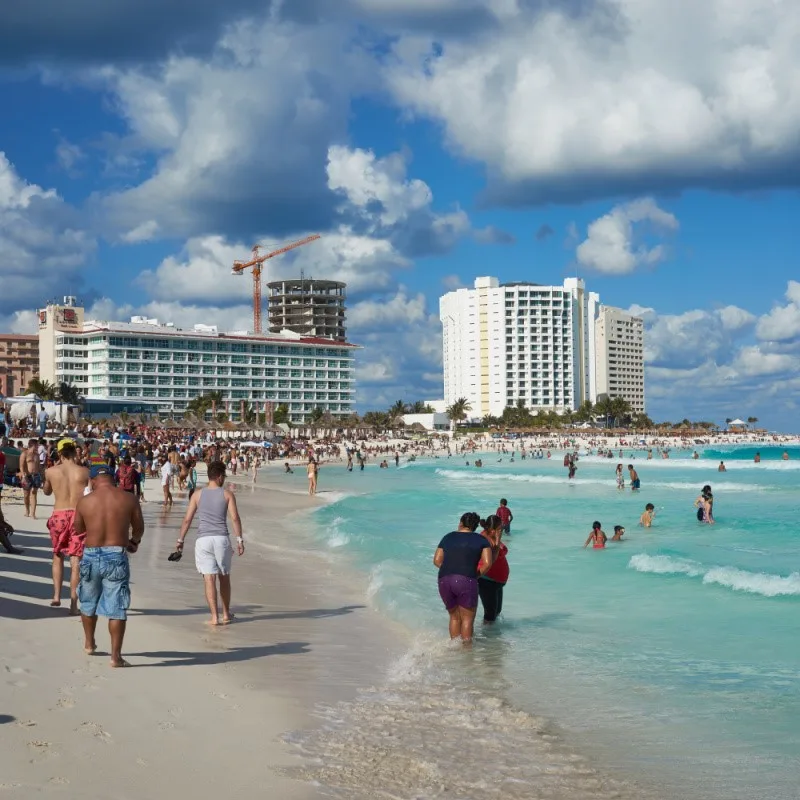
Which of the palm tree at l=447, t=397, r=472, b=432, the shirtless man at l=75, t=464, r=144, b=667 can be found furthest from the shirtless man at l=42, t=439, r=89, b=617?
the palm tree at l=447, t=397, r=472, b=432

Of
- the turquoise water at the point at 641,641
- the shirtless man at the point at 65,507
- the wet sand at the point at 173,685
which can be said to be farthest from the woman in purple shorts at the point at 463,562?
the shirtless man at the point at 65,507

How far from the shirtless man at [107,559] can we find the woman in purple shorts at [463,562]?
3.00m

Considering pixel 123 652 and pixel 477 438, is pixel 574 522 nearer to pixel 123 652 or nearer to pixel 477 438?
pixel 123 652

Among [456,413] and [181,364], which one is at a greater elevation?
[181,364]

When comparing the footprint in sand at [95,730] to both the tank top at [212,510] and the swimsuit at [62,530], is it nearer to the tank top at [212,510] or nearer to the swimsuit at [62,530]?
the tank top at [212,510]

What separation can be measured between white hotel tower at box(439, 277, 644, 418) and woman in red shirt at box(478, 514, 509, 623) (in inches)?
6314

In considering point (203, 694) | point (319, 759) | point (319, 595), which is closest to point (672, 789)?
point (319, 759)

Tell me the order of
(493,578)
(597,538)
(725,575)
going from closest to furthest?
(493,578) < (725,575) < (597,538)

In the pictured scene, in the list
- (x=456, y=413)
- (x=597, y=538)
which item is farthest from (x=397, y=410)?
(x=597, y=538)

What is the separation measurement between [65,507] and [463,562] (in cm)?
405

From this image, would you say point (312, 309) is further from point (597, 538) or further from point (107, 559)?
point (107, 559)

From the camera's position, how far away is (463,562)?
27.2ft

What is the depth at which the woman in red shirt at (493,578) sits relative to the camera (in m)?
9.59

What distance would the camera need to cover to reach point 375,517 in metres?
27.5
